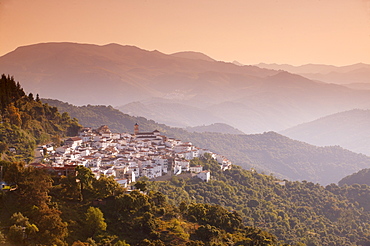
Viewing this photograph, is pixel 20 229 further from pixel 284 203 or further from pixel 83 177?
pixel 284 203

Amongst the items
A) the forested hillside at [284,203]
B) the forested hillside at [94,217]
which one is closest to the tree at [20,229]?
the forested hillside at [94,217]

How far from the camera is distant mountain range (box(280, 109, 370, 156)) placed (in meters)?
144

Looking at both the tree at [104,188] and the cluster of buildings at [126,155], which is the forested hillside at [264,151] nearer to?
the cluster of buildings at [126,155]

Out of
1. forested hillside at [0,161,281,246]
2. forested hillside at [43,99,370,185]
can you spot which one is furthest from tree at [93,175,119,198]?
forested hillside at [43,99,370,185]

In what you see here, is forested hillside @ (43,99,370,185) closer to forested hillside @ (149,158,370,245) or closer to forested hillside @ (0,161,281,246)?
forested hillside @ (149,158,370,245)

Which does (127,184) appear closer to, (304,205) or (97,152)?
(97,152)

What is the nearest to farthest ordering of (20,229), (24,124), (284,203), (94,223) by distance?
(20,229) → (94,223) → (24,124) → (284,203)

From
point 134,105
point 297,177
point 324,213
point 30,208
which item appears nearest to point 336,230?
point 324,213

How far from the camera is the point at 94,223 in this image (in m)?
16.3

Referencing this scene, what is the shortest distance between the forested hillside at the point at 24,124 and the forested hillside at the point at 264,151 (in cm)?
3225

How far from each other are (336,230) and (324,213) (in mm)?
4213

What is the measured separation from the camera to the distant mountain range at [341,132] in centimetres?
→ 14362

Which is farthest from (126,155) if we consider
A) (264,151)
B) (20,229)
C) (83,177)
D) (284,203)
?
(264,151)

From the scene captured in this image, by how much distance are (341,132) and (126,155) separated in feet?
444
